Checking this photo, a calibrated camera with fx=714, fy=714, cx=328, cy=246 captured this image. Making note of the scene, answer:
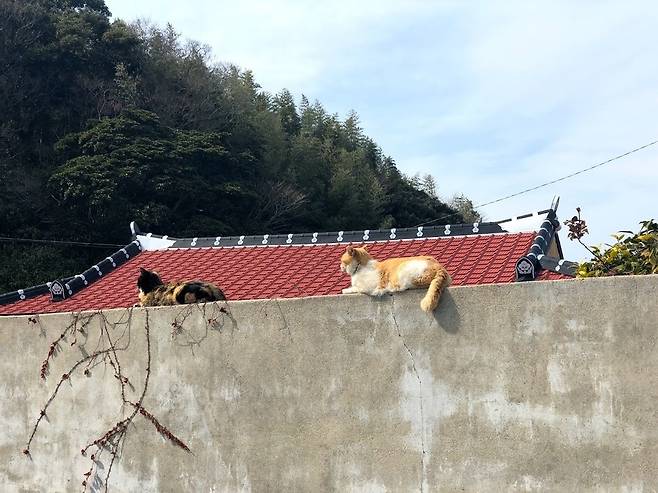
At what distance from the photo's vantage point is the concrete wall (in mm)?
3223

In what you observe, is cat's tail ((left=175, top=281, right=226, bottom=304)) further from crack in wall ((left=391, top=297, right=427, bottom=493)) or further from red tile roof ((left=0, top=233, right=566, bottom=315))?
red tile roof ((left=0, top=233, right=566, bottom=315))

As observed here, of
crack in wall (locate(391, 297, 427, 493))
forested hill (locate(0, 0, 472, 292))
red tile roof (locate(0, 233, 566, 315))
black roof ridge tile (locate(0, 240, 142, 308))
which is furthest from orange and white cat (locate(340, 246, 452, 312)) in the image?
forested hill (locate(0, 0, 472, 292))

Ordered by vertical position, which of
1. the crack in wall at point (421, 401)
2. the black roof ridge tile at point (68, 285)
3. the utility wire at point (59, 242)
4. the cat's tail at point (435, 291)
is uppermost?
the utility wire at point (59, 242)

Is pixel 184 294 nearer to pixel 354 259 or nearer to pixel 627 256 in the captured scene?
pixel 354 259

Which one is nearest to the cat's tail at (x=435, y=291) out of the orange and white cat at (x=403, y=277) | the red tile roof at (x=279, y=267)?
the orange and white cat at (x=403, y=277)

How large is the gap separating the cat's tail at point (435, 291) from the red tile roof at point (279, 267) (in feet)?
10.1

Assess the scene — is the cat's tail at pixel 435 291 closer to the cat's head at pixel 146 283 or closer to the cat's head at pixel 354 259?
the cat's head at pixel 354 259

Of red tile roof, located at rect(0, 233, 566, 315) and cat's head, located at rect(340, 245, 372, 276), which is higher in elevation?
red tile roof, located at rect(0, 233, 566, 315)

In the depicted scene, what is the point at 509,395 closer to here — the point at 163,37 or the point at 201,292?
the point at 201,292

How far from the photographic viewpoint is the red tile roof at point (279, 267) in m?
7.25

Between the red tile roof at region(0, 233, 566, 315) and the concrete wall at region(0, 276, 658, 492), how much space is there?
9.20ft

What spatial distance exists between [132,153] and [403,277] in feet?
59.1

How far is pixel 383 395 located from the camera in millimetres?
3758

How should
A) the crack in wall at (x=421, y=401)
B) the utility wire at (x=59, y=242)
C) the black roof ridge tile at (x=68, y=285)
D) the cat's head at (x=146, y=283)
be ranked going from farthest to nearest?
the utility wire at (x=59, y=242), the black roof ridge tile at (x=68, y=285), the cat's head at (x=146, y=283), the crack in wall at (x=421, y=401)
